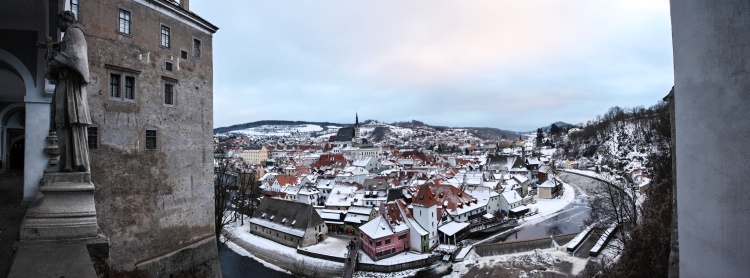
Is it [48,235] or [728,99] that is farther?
[48,235]

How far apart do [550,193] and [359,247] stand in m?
31.1

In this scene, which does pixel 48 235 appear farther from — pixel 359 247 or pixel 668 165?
pixel 359 247

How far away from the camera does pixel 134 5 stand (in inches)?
319

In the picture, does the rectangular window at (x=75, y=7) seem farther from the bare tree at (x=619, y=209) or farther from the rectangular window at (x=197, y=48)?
the bare tree at (x=619, y=209)

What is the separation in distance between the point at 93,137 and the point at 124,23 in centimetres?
253

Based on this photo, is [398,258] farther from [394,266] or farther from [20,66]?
[20,66]

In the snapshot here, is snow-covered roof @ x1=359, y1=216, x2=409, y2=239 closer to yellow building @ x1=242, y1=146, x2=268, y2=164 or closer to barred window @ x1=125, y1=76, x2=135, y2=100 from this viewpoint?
barred window @ x1=125, y1=76, x2=135, y2=100

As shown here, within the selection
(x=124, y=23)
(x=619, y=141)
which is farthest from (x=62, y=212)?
(x=619, y=141)

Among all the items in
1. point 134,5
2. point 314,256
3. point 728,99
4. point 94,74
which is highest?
point 134,5

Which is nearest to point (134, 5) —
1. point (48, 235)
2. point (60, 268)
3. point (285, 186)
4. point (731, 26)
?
point (48, 235)

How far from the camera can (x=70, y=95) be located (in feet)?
13.5

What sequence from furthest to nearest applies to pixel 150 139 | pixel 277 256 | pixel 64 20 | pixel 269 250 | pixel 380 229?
pixel 269 250
pixel 277 256
pixel 380 229
pixel 150 139
pixel 64 20

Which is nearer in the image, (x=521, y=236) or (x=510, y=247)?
(x=510, y=247)

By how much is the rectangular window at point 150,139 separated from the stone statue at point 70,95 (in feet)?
14.8
